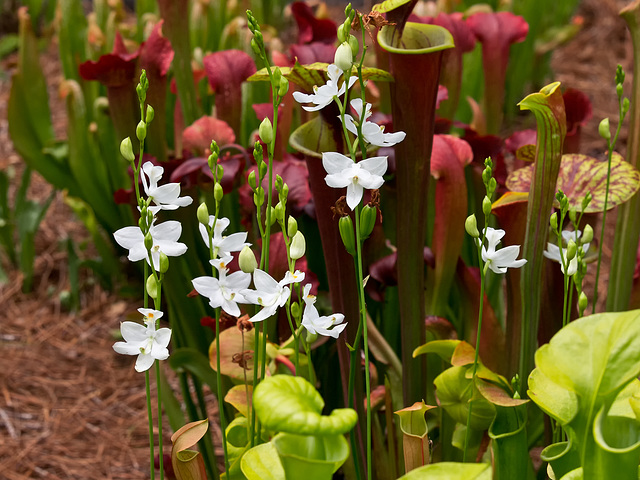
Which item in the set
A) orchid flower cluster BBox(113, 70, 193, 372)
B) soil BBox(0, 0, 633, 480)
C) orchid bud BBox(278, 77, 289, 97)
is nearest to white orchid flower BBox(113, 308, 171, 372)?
orchid flower cluster BBox(113, 70, 193, 372)

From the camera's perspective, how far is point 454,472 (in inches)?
19.5

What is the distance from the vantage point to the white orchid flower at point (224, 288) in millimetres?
579

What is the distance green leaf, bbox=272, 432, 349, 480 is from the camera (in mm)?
507

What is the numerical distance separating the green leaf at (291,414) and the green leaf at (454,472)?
0.23 feet

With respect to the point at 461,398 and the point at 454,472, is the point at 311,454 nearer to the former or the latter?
the point at 454,472

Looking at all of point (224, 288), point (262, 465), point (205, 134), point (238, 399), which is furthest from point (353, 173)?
point (205, 134)

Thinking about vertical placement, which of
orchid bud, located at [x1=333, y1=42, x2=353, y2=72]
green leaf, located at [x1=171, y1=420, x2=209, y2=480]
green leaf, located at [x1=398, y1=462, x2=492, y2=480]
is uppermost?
orchid bud, located at [x1=333, y1=42, x2=353, y2=72]

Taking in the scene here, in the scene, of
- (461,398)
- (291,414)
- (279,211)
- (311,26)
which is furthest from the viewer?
(311,26)

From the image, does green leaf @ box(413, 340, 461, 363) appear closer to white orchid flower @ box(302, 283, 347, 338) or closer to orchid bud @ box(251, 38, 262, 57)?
white orchid flower @ box(302, 283, 347, 338)

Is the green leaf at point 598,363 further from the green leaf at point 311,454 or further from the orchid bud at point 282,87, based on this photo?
the orchid bud at point 282,87

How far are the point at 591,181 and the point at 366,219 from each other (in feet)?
1.38

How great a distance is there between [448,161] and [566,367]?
18.2 inches

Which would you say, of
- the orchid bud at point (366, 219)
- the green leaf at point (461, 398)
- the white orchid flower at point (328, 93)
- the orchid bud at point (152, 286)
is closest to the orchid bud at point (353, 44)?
the white orchid flower at point (328, 93)

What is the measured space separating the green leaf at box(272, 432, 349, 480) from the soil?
883 millimetres
